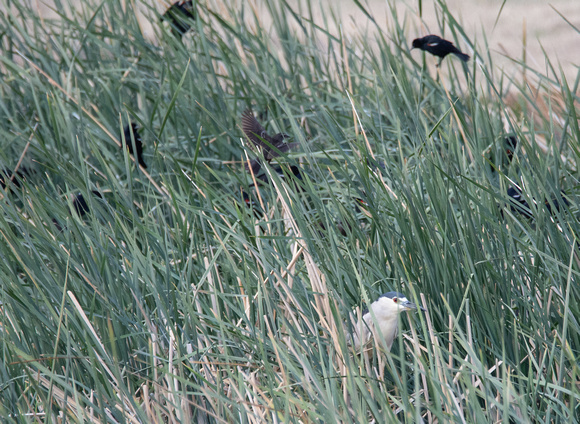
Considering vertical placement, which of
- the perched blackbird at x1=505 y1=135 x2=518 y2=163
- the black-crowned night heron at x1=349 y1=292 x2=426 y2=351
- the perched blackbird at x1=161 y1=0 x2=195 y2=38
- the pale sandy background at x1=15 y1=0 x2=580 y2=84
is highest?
the perched blackbird at x1=161 y1=0 x2=195 y2=38

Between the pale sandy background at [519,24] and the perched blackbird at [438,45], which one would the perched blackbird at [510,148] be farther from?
the pale sandy background at [519,24]

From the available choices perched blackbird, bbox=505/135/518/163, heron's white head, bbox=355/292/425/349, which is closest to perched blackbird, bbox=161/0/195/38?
perched blackbird, bbox=505/135/518/163

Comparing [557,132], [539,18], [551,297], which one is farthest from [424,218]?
[539,18]

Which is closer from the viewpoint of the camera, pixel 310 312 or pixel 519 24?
pixel 310 312

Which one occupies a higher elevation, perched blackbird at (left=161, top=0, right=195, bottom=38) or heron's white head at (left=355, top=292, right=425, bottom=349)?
perched blackbird at (left=161, top=0, right=195, bottom=38)

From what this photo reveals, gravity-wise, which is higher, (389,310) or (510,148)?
(510,148)

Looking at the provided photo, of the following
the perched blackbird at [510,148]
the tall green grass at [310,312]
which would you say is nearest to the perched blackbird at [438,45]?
the perched blackbird at [510,148]

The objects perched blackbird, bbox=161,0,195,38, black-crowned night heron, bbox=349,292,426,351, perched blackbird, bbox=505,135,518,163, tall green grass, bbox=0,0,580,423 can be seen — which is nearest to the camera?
tall green grass, bbox=0,0,580,423

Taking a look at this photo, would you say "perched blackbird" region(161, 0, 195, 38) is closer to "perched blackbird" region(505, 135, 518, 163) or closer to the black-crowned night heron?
"perched blackbird" region(505, 135, 518, 163)

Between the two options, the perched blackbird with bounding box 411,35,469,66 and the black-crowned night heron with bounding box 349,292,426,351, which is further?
the perched blackbird with bounding box 411,35,469,66

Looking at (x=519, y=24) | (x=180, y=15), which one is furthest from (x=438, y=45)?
(x=519, y=24)

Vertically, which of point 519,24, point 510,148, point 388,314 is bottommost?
point 388,314

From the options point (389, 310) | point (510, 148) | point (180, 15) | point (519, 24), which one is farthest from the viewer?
point (519, 24)

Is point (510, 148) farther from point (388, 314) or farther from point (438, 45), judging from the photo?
point (388, 314)
